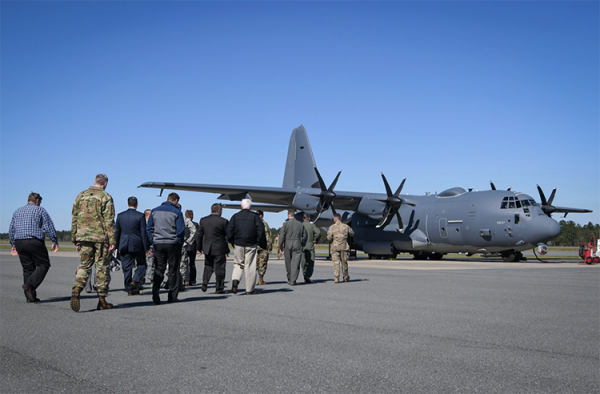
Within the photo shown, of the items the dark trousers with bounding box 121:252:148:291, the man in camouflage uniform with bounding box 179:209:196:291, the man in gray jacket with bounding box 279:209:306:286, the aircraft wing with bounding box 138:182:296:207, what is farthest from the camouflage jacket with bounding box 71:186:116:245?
the aircraft wing with bounding box 138:182:296:207

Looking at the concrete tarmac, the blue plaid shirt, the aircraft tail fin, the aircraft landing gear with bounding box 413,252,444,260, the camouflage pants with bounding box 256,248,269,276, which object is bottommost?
the aircraft landing gear with bounding box 413,252,444,260

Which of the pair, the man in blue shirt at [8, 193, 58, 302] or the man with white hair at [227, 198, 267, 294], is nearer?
the man in blue shirt at [8, 193, 58, 302]

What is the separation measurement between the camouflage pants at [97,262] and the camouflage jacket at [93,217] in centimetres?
12

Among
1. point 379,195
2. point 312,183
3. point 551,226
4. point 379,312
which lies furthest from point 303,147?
point 379,312

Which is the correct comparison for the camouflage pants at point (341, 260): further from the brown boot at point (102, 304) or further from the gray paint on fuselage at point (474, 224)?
the gray paint on fuselage at point (474, 224)

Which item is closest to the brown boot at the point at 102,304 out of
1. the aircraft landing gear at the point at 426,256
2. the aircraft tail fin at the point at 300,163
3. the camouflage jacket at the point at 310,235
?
the camouflage jacket at the point at 310,235

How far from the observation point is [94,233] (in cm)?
816

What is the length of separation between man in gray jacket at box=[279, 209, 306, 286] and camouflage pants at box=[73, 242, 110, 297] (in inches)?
205

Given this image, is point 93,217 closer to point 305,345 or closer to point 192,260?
point 305,345

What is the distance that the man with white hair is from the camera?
10.6m

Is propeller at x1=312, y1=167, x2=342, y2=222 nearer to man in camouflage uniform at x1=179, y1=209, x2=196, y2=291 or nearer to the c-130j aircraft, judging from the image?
the c-130j aircraft

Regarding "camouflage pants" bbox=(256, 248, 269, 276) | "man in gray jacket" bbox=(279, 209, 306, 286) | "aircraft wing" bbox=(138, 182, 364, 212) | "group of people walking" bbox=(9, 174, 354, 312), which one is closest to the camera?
"group of people walking" bbox=(9, 174, 354, 312)

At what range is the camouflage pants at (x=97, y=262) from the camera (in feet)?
26.6

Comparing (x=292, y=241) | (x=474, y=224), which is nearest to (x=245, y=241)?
(x=292, y=241)
